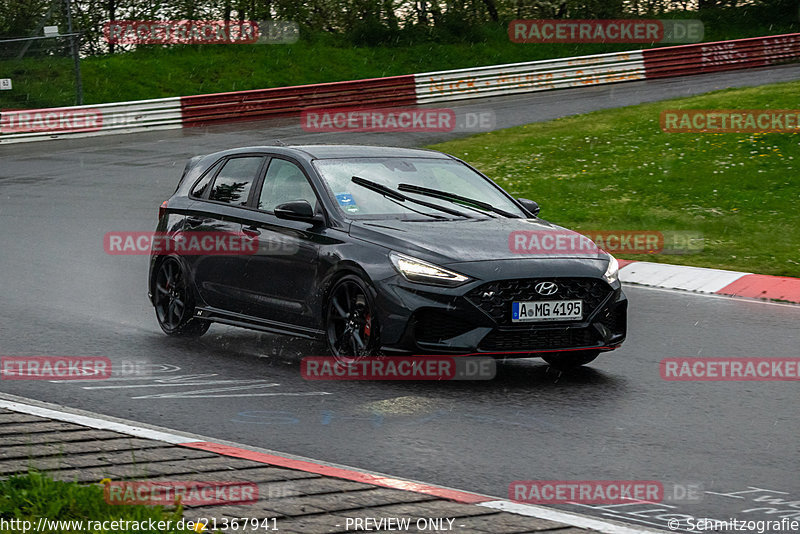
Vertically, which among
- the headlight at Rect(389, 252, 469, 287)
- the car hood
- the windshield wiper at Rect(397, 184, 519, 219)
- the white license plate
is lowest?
the white license plate

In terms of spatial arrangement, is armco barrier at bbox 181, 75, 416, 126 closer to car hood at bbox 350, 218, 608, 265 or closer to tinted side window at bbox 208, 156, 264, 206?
tinted side window at bbox 208, 156, 264, 206

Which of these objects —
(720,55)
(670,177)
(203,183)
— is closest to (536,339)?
(203,183)

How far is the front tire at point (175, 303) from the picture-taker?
1054cm

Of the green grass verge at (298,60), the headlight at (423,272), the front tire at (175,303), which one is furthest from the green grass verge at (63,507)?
the green grass verge at (298,60)

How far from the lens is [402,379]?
8742 millimetres

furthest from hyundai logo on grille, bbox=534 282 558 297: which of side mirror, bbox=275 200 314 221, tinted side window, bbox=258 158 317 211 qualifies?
tinted side window, bbox=258 158 317 211

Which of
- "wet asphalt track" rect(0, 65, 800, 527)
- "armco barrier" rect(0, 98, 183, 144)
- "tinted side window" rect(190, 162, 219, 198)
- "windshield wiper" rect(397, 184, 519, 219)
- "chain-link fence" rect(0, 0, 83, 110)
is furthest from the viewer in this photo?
"chain-link fence" rect(0, 0, 83, 110)

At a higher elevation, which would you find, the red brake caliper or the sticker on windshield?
the sticker on windshield

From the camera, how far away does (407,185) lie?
9719 mm

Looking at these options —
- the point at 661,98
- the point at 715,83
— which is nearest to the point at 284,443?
the point at 661,98

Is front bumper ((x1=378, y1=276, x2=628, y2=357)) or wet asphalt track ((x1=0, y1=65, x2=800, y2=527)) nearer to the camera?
wet asphalt track ((x1=0, y1=65, x2=800, y2=527))

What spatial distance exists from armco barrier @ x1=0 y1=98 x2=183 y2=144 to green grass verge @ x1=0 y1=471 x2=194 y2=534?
28597mm

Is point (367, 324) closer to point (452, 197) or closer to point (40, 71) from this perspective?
point (452, 197)

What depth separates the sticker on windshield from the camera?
9312 millimetres
